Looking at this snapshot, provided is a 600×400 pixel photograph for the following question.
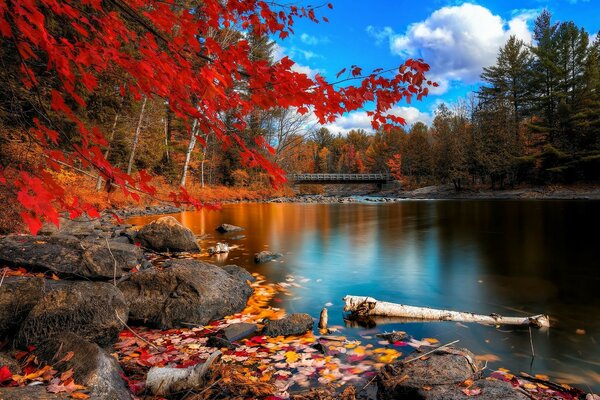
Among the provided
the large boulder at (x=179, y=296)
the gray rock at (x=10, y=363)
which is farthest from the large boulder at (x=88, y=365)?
the large boulder at (x=179, y=296)

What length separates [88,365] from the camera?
2811mm

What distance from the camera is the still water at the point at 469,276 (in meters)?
4.57

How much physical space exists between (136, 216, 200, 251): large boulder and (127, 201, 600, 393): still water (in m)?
1.39

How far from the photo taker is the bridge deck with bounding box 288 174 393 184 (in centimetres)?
5384

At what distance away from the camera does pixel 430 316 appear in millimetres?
5258

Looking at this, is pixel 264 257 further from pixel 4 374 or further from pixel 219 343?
pixel 4 374

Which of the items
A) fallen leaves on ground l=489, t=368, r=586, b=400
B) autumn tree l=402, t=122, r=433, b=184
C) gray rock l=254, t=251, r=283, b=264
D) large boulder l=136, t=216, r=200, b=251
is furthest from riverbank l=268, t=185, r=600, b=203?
fallen leaves on ground l=489, t=368, r=586, b=400

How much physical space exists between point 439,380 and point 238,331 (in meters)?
2.56

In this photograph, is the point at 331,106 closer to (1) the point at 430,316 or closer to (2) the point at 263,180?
(1) the point at 430,316

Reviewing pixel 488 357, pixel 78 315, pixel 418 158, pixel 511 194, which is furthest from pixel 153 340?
pixel 418 158

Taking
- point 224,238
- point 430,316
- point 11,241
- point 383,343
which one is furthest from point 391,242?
point 11,241

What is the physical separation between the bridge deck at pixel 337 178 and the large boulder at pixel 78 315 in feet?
147

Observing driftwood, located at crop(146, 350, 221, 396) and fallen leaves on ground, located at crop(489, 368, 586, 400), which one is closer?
driftwood, located at crop(146, 350, 221, 396)

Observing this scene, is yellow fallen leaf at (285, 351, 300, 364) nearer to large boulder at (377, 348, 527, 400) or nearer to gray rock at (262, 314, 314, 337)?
gray rock at (262, 314, 314, 337)
